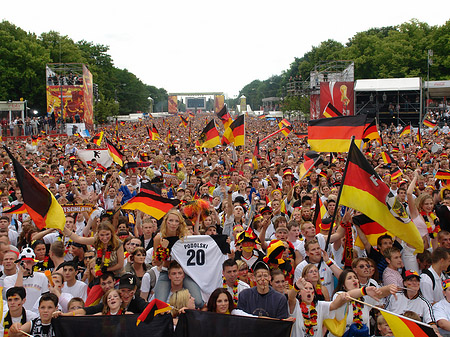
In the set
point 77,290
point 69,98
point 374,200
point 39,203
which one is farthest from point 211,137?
point 69,98

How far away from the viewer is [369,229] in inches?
303

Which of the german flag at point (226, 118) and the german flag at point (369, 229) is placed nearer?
the german flag at point (369, 229)

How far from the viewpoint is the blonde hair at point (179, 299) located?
18.3ft

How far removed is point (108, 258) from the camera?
6695mm

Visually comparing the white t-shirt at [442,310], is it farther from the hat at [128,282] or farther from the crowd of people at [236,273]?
the hat at [128,282]

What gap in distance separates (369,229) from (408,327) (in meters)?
3.06

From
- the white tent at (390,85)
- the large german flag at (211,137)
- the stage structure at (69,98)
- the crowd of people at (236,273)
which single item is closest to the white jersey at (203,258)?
the crowd of people at (236,273)

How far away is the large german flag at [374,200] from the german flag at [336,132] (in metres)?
4.48

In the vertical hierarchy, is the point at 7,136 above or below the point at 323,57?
below

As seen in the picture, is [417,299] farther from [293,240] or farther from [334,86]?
[334,86]

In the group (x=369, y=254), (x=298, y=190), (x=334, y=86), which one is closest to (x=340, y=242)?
(x=369, y=254)

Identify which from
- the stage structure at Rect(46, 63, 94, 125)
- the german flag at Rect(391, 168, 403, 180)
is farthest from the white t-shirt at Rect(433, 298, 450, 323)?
the stage structure at Rect(46, 63, 94, 125)

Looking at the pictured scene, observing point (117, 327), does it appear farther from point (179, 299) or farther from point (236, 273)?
point (236, 273)

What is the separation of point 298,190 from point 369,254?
4374mm
